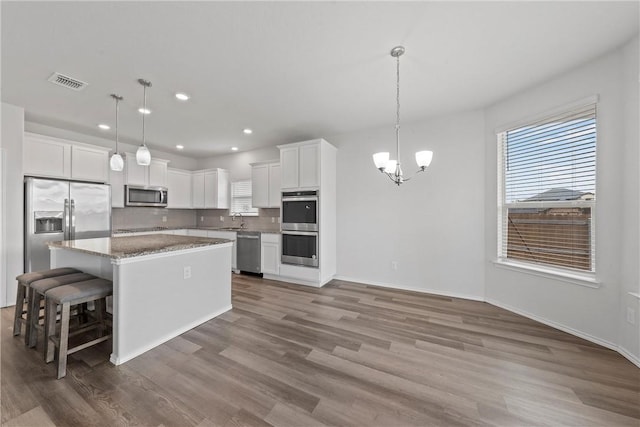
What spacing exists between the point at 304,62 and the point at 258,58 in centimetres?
43

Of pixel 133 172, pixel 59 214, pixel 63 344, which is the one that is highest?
pixel 133 172

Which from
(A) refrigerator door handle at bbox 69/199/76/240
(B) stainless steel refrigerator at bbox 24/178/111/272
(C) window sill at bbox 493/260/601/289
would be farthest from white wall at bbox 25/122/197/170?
(C) window sill at bbox 493/260/601/289

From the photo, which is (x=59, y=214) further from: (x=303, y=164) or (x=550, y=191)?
(x=550, y=191)

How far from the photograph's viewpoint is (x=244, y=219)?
5.63 m

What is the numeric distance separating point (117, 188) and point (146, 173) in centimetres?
58

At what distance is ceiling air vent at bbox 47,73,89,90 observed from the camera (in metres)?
2.45

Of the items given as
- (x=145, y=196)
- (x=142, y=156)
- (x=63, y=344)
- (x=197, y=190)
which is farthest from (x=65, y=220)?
(x=63, y=344)

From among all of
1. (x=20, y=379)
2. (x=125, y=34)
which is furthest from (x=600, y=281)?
(x=20, y=379)

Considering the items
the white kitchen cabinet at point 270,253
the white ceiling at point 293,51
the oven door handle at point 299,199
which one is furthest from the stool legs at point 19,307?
the oven door handle at point 299,199

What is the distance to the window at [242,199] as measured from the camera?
550 centimetres

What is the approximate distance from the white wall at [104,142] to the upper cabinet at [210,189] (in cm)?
54

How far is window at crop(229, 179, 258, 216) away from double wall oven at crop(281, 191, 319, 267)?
4.82ft

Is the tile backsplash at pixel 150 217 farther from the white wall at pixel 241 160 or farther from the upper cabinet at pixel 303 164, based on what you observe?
the upper cabinet at pixel 303 164

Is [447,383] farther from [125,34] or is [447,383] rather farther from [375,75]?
[125,34]
